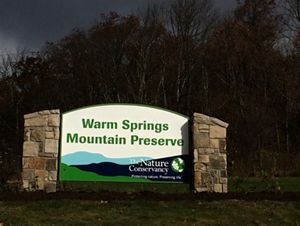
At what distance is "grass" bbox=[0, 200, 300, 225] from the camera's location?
9164 mm

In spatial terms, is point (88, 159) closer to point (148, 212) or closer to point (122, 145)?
point (122, 145)

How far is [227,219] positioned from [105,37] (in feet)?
131

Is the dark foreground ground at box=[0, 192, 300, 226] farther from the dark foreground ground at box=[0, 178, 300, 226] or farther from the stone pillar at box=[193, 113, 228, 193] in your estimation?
the stone pillar at box=[193, 113, 228, 193]

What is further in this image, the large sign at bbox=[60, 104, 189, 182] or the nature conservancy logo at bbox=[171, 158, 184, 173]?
the nature conservancy logo at bbox=[171, 158, 184, 173]

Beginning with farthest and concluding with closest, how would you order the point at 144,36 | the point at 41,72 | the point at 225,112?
the point at 144,36 → the point at 41,72 → the point at 225,112

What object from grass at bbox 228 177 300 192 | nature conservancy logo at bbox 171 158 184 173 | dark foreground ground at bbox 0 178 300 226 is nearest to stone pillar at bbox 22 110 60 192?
dark foreground ground at bbox 0 178 300 226

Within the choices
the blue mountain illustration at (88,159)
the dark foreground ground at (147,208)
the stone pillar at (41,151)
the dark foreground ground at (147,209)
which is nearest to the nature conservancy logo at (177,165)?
the blue mountain illustration at (88,159)

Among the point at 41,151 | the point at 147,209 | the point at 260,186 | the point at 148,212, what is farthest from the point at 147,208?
the point at 260,186

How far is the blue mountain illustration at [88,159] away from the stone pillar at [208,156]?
1.44 m

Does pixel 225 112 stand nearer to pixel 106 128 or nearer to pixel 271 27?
pixel 271 27

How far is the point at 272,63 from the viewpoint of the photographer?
42.8 metres

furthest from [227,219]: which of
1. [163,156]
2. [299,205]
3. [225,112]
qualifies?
[225,112]

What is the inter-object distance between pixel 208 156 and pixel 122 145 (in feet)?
7.31

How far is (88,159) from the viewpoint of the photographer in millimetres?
12695
